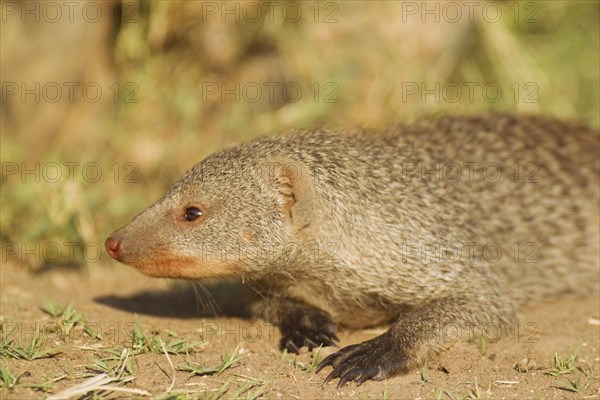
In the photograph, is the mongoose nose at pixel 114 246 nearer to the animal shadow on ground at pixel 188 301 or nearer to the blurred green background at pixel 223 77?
the animal shadow on ground at pixel 188 301

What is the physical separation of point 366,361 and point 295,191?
80cm

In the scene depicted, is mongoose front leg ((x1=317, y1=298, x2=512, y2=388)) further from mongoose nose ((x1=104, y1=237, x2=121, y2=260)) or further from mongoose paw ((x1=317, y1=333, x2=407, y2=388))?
mongoose nose ((x1=104, y1=237, x2=121, y2=260))

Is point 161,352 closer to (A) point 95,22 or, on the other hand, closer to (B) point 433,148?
(B) point 433,148

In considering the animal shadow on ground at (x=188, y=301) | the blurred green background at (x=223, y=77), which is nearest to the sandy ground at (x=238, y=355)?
the animal shadow on ground at (x=188, y=301)

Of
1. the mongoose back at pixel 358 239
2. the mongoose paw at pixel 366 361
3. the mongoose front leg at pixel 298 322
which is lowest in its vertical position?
the mongoose front leg at pixel 298 322

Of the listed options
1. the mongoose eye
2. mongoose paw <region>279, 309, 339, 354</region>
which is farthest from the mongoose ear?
mongoose paw <region>279, 309, 339, 354</region>

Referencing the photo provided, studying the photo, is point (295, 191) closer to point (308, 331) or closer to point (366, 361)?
point (308, 331)

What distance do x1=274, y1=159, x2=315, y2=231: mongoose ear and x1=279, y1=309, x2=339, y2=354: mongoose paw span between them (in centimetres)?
47

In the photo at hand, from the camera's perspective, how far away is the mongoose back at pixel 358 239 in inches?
127

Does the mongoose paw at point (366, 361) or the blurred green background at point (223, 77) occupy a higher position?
the blurred green background at point (223, 77)

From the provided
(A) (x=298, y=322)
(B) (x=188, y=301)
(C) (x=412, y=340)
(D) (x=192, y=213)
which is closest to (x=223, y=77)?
(B) (x=188, y=301)

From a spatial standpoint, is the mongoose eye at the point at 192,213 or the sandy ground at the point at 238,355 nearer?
the sandy ground at the point at 238,355

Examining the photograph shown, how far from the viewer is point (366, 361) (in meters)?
3.09

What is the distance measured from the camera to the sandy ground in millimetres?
2875
